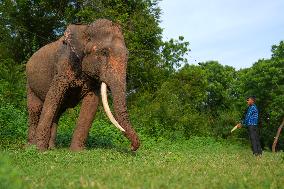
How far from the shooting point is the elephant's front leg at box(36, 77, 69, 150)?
1475 cm

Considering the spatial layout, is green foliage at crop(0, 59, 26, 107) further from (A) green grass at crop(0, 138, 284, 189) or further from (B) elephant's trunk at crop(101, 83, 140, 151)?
(A) green grass at crop(0, 138, 284, 189)

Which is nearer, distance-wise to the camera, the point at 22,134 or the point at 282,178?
the point at 282,178

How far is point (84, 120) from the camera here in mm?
15594

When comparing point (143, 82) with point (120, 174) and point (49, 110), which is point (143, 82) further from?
point (120, 174)

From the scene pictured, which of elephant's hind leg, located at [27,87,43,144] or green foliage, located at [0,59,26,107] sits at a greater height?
green foliage, located at [0,59,26,107]

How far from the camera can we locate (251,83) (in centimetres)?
4362

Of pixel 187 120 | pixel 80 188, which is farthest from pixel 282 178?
pixel 187 120

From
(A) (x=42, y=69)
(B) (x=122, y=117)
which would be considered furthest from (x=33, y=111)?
(B) (x=122, y=117)

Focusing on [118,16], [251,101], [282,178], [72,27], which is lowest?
[282,178]

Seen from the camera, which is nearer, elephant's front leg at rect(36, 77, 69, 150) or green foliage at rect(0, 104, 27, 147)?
elephant's front leg at rect(36, 77, 69, 150)

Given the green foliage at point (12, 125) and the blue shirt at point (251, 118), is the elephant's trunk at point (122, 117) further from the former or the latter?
the green foliage at point (12, 125)

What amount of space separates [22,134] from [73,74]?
6.72 m

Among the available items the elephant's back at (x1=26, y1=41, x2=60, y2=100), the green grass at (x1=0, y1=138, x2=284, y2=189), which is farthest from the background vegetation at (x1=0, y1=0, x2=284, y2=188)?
the green grass at (x1=0, y1=138, x2=284, y2=189)

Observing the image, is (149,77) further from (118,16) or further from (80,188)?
(80,188)
